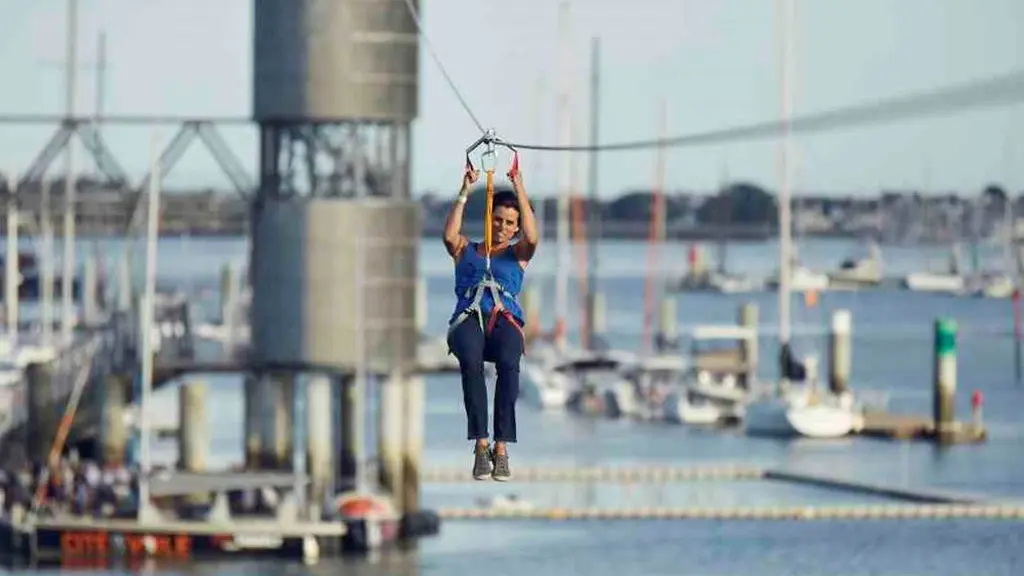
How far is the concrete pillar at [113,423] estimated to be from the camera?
69500mm

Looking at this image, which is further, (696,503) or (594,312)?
(594,312)

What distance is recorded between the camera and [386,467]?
64812 millimetres

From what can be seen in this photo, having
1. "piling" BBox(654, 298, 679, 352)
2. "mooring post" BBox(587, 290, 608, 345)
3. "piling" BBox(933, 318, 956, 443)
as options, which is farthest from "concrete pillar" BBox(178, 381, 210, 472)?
"piling" BBox(654, 298, 679, 352)

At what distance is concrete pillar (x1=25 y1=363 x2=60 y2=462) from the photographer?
232 ft

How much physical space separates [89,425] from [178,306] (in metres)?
25.8

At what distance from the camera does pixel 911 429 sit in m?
99.7

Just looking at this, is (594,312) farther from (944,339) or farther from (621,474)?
(621,474)

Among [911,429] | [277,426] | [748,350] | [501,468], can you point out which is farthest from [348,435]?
[748,350]

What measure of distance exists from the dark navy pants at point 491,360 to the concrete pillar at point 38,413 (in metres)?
47.5

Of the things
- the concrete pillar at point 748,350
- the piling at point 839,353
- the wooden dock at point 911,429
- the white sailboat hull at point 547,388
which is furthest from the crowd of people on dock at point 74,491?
the concrete pillar at point 748,350

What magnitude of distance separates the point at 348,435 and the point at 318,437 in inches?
144

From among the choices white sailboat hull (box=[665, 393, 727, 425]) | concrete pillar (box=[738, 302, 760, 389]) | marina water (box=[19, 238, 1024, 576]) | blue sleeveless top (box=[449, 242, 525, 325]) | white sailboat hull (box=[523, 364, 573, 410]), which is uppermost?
blue sleeveless top (box=[449, 242, 525, 325])

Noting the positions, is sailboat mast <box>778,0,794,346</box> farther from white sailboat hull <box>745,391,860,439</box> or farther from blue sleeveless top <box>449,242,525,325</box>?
blue sleeveless top <box>449,242,525,325</box>

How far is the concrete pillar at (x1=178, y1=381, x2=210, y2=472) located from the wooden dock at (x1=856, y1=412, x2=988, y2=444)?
1250 inches
